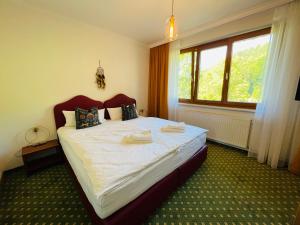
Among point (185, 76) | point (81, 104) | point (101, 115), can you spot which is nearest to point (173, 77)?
point (185, 76)

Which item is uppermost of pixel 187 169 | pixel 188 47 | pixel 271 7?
pixel 271 7

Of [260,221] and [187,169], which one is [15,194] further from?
[260,221]

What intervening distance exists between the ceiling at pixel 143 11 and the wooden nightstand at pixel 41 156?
2241 mm

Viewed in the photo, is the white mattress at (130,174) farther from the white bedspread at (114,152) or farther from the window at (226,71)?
the window at (226,71)

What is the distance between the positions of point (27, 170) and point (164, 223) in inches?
81.4

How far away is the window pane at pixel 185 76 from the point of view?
11.3 feet

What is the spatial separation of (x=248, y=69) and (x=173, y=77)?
1.59m

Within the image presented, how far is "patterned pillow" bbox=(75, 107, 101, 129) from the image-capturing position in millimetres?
2357

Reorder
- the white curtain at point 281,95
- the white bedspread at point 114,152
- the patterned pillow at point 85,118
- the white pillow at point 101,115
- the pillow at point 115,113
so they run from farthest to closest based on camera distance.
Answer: the pillow at point 115,113, the white pillow at point 101,115, the patterned pillow at point 85,118, the white curtain at point 281,95, the white bedspread at point 114,152

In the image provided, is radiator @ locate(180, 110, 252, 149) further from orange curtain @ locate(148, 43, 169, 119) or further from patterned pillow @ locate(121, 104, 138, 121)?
patterned pillow @ locate(121, 104, 138, 121)

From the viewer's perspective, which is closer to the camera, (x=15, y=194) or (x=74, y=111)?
(x=15, y=194)

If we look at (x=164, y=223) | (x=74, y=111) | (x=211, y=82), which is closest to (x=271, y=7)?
(x=211, y=82)

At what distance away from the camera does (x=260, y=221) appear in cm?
133

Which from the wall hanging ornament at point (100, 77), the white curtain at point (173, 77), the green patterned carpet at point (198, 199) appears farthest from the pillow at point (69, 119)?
the white curtain at point (173, 77)
